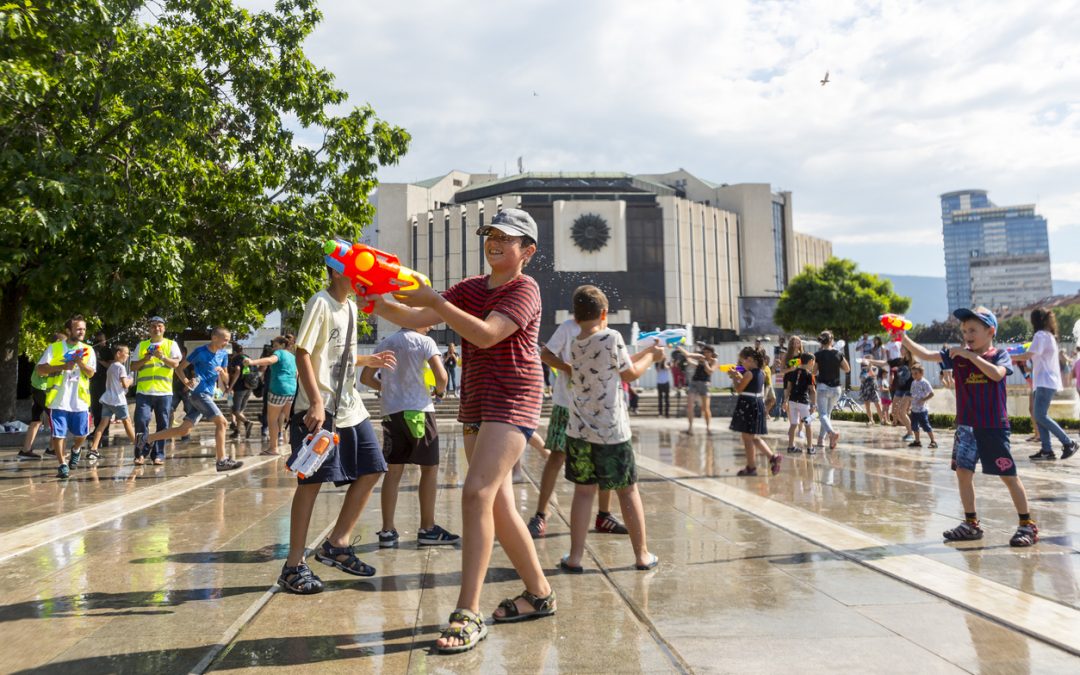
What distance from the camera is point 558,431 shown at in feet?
17.8

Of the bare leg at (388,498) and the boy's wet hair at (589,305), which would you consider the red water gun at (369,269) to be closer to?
the boy's wet hair at (589,305)

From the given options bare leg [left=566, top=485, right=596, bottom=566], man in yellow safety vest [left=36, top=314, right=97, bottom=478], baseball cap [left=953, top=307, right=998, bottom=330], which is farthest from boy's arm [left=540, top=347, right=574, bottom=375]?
man in yellow safety vest [left=36, top=314, right=97, bottom=478]

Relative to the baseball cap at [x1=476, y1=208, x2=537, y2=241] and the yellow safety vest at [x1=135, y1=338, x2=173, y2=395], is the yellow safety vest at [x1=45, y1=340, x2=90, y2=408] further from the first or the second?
the baseball cap at [x1=476, y1=208, x2=537, y2=241]

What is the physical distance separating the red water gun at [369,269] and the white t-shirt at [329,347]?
122 centimetres

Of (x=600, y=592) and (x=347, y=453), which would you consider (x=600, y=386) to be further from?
(x=347, y=453)

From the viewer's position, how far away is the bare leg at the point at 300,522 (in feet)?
12.5

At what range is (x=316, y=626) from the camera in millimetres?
3279

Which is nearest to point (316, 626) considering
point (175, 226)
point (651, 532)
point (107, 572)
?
point (107, 572)

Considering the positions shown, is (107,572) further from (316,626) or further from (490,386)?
(490,386)

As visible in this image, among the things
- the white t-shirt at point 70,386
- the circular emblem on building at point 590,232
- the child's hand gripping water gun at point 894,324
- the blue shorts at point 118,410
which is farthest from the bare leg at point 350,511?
the circular emblem on building at point 590,232

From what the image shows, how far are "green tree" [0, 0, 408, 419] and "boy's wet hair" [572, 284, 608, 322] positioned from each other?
7424 mm

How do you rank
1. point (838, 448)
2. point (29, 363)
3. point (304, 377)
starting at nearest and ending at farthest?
point (304, 377) < point (838, 448) < point (29, 363)

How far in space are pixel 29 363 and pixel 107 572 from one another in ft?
55.3

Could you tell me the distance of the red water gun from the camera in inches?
102
